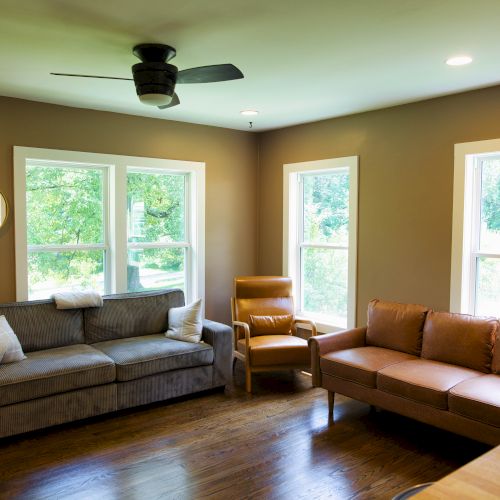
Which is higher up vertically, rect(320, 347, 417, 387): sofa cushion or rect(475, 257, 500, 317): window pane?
rect(475, 257, 500, 317): window pane

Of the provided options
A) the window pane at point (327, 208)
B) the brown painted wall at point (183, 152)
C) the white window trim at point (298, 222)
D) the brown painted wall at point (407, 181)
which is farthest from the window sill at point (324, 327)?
the brown painted wall at point (183, 152)

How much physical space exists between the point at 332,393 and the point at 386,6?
2685mm

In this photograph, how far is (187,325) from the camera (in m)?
4.28

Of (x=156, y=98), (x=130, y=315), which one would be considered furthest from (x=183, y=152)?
(x=156, y=98)

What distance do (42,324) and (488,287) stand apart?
3602mm

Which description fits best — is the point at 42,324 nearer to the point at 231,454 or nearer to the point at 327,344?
the point at 231,454

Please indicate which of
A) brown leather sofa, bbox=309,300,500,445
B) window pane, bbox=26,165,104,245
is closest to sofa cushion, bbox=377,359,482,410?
brown leather sofa, bbox=309,300,500,445

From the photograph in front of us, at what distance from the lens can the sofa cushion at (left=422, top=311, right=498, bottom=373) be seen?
3.37 meters

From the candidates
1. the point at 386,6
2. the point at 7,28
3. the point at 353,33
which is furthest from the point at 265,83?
the point at 7,28

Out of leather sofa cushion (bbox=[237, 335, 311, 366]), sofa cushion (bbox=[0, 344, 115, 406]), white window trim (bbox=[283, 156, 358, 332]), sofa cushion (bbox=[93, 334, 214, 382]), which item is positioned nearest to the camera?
sofa cushion (bbox=[0, 344, 115, 406])

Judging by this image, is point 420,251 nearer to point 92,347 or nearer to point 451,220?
point 451,220

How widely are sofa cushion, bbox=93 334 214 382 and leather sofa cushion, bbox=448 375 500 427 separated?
79.6 inches

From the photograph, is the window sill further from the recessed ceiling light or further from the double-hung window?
the recessed ceiling light

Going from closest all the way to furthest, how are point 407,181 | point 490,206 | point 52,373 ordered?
point 52,373 → point 490,206 → point 407,181
